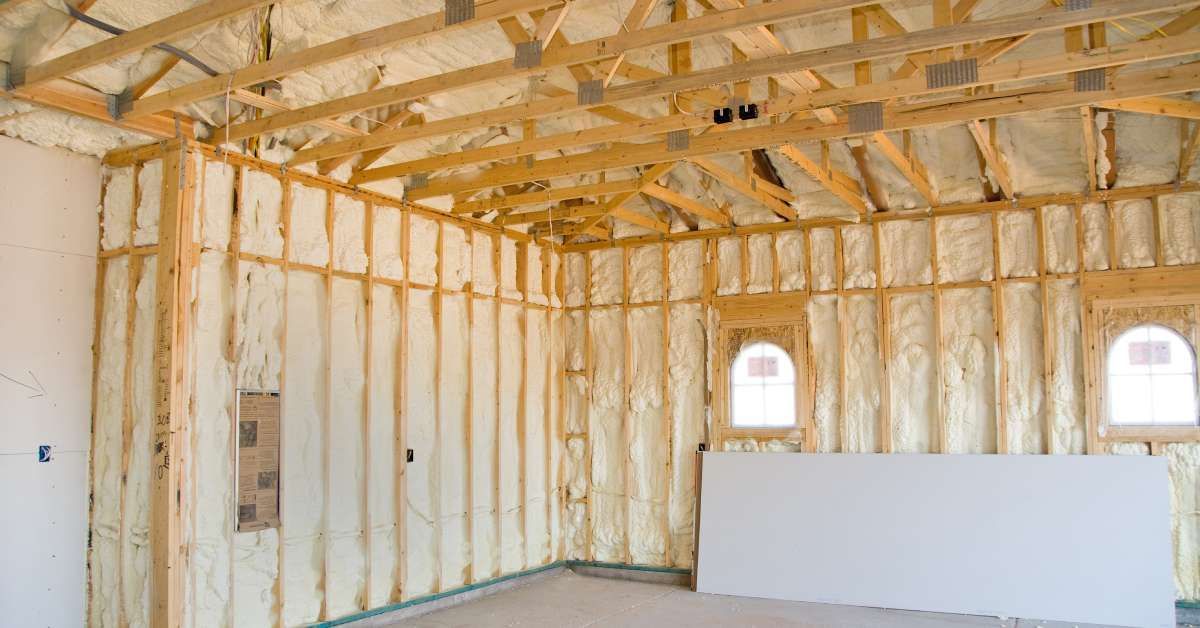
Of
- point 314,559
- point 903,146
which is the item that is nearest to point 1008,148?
point 903,146

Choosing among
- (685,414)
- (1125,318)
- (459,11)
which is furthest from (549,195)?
(1125,318)

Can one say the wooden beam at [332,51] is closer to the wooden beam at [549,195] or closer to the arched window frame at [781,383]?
the wooden beam at [549,195]

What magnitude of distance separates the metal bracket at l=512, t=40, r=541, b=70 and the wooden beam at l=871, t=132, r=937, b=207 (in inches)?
95.5

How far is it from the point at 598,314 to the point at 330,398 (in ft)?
11.7

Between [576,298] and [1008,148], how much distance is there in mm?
4515

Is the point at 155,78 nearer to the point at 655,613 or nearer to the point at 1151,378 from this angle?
the point at 655,613

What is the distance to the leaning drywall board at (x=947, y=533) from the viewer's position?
7352 millimetres

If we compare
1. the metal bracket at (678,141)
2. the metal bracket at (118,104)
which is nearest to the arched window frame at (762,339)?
the metal bracket at (678,141)

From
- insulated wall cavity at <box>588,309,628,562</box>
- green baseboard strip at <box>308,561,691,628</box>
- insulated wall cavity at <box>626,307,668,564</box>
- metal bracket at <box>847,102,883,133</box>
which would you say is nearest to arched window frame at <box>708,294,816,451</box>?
insulated wall cavity at <box>626,307,668,564</box>

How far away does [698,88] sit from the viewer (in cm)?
502

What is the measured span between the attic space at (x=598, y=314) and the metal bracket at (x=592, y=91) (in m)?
0.05

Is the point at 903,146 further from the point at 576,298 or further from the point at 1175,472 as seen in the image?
the point at 576,298

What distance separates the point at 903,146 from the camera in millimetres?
7480

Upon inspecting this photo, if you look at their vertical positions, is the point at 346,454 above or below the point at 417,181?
below
